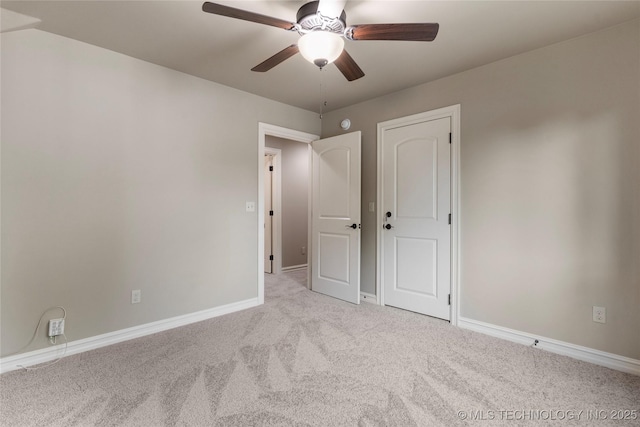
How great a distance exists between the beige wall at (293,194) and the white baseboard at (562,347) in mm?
3189

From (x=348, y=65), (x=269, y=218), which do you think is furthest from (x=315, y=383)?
(x=269, y=218)

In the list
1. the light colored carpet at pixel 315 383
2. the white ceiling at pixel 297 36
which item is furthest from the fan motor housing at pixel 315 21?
the light colored carpet at pixel 315 383

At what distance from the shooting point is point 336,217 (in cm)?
382

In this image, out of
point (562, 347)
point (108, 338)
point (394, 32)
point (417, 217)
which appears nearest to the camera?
point (394, 32)

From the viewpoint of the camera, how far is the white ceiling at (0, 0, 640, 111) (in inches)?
75.7

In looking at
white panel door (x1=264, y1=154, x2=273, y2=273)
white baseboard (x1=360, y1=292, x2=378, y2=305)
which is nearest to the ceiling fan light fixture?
white baseboard (x1=360, y1=292, x2=378, y2=305)

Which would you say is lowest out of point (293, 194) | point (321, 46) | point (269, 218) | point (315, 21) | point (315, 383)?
point (315, 383)

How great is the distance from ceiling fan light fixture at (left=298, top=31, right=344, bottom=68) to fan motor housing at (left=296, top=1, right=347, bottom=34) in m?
0.03

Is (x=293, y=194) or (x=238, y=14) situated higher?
(x=238, y=14)

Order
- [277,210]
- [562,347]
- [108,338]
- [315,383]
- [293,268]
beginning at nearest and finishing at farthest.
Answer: [315,383] < [562,347] < [108,338] < [277,210] < [293,268]

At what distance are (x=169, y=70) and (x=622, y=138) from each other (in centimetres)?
373

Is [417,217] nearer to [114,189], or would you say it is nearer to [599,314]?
[599,314]

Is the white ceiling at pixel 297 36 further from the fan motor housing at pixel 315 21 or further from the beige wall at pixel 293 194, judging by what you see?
the beige wall at pixel 293 194

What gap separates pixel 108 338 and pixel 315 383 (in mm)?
1816
